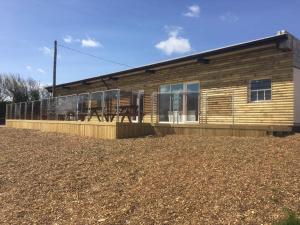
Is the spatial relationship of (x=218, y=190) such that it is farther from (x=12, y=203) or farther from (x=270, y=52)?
(x=270, y=52)

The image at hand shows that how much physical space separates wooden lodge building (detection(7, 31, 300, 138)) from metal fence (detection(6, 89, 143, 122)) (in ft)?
0.31

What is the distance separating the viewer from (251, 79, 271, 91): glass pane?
15.3 m

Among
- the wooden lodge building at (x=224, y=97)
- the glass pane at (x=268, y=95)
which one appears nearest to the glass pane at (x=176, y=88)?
the wooden lodge building at (x=224, y=97)

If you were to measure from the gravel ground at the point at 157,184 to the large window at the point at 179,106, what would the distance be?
15.4 ft

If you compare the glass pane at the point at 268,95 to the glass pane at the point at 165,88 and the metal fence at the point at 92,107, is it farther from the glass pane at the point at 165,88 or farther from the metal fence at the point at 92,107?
the glass pane at the point at 165,88

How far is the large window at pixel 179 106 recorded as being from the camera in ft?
55.0

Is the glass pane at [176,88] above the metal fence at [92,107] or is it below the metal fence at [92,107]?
above

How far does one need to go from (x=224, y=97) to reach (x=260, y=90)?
5.29 ft

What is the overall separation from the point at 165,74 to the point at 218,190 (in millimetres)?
13635

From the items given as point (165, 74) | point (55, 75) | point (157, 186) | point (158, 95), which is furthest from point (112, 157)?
point (55, 75)

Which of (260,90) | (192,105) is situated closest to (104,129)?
(192,105)

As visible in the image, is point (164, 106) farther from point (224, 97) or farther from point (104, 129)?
point (104, 129)

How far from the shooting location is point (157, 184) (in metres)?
7.89

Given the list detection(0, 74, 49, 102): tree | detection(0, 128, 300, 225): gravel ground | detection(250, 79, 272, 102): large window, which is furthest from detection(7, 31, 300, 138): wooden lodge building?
detection(0, 74, 49, 102): tree
